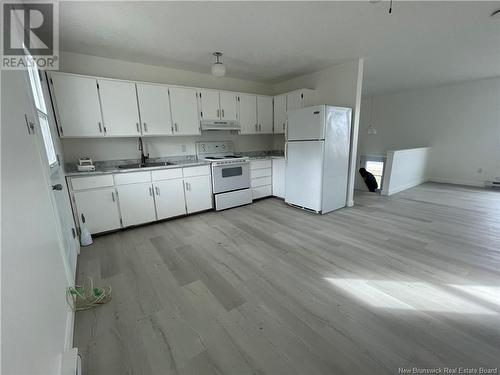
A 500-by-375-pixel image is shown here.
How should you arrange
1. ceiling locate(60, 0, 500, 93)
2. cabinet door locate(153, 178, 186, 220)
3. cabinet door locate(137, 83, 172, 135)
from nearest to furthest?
ceiling locate(60, 0, 500, 93)
cabinet door locate(137, 83, 172, 135)
cabinet door locate(153, 178, 186, 220)

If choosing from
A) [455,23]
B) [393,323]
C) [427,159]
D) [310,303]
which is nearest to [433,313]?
[393,323]

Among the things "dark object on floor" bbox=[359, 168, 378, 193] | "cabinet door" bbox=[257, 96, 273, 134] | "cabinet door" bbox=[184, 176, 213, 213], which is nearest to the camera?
"cabinet door" bbox=[184, 176, 213, 213]

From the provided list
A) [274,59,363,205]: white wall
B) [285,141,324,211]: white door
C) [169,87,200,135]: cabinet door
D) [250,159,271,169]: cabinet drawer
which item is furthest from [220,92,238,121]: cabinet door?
[274,59,363,205]: white wall

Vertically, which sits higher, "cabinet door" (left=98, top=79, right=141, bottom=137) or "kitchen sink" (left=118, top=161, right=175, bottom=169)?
"cabinet door" (left=98, top=79, right=141, bottom=137)

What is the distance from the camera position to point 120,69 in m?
3.29

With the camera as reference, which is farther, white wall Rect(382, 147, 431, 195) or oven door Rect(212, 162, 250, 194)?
white wall Rect(382, 147, 431, 195)

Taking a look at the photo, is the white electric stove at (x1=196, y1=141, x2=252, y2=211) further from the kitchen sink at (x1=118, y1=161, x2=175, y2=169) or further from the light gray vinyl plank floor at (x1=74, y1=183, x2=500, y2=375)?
the light gray vinyl plank floor at (x1=74, y1=183, x2=500, y2=375)

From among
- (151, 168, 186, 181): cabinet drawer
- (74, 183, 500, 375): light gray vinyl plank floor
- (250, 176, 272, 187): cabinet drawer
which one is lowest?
(74, 183, 500, 375): light gray vinyl plank floor

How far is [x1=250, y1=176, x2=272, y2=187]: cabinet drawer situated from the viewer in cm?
436

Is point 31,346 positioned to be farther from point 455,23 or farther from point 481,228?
point 481,228

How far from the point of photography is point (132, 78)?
11.1 feet

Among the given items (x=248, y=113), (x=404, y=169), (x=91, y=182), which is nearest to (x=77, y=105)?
(x=91, y=182)

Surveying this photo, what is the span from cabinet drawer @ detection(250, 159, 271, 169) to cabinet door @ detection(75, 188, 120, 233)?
2398mm

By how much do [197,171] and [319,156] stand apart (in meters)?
2.02
